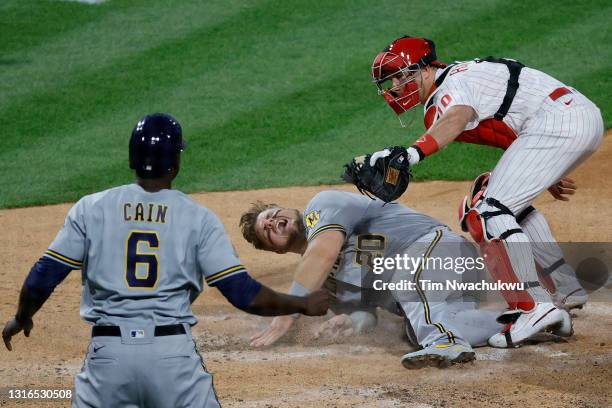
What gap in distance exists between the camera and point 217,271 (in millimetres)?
3760

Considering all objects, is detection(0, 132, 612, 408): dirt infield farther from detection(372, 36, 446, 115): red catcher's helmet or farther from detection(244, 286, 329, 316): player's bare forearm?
detection(372, 36, 446, 115): red catcher's helmet

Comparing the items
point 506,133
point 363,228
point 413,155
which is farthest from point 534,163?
point 363,228

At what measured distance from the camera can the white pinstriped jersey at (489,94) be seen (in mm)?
5891

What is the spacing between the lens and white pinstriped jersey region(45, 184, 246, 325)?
146 inches

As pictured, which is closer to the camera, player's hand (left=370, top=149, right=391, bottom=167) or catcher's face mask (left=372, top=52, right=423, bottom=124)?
player's hand (left=370, top=149, right=391, bottom=167)

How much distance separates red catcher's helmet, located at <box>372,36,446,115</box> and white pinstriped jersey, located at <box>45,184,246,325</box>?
2.65 metres

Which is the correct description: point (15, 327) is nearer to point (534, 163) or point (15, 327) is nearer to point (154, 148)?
point (154, 148)

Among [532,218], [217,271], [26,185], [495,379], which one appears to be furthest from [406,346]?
[26,185]

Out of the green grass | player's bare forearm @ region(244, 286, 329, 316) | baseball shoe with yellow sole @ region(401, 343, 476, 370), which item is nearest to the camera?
player's bare forearm @ region(244, 286, 329, 316)

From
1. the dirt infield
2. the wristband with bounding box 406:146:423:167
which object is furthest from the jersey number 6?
the wristband with bounding box 406:146:423:167

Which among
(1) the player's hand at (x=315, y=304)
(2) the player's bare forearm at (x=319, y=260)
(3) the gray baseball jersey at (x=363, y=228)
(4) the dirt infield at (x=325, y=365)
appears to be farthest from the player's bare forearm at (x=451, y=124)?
(1) the player's hand at (x=315, y=304)

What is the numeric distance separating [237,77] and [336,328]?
20.5 feet

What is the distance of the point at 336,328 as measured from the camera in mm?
6059

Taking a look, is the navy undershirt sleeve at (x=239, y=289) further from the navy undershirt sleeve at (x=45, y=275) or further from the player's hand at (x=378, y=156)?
the player's hand at (x=378, y=156)
